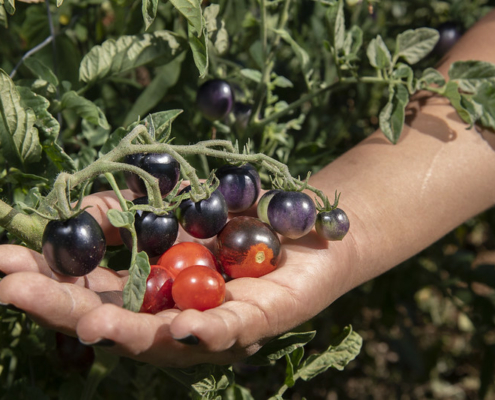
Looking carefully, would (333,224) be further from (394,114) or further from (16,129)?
(16,129)

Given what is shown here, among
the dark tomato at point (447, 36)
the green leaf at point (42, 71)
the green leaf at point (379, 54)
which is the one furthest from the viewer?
the dark tomato at point (447, 36)

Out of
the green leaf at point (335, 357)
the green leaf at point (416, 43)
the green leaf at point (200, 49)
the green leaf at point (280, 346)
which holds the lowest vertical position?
the green leaf at point (335, 357)

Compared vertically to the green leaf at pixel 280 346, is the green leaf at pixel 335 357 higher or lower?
lower

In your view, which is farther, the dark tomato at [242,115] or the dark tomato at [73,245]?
the dark tomato at [242,115]

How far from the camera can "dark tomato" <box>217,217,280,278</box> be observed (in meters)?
0.98

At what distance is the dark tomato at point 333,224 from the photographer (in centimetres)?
101

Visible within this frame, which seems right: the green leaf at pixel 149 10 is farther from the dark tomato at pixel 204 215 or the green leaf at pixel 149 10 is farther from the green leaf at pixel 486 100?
the green leaf at pixel 486 100

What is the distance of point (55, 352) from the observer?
1.25 metres

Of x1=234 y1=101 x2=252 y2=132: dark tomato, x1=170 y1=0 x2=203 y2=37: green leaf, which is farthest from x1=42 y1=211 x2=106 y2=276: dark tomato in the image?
x1=234 y1=101 x2=252 y2=132: dark tomato

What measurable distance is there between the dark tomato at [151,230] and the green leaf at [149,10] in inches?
12.3

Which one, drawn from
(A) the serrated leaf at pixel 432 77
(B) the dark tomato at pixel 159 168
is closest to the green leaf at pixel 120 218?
(B) the dark tomato at pixel 159 168

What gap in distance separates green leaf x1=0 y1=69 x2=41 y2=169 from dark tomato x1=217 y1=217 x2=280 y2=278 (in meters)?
0.38

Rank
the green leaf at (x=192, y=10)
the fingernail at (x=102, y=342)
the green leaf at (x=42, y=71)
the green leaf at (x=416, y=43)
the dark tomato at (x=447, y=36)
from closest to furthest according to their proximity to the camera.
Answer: the fingernail at (x=102, y=342), the green leaf at (x=192, y=10), the green leaf at (x=42, y=71), the green leaf at (x=416, y=43), the dark tomato at (x=447, y=36)

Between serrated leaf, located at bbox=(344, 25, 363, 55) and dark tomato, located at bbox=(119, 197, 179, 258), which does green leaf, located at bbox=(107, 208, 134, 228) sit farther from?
serrated leaf, located at bbox=(344, 25, 363, 55)
